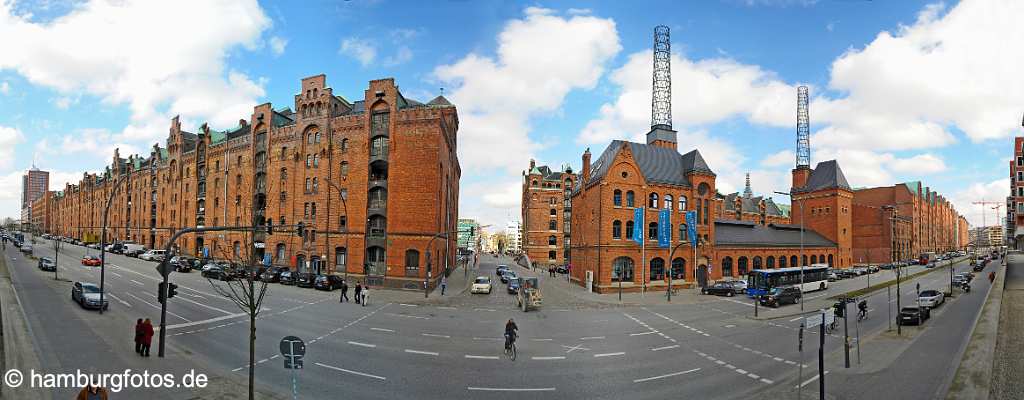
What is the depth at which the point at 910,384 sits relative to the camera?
16.5 metres

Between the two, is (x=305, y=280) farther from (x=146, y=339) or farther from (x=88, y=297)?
(x=146, y=339)

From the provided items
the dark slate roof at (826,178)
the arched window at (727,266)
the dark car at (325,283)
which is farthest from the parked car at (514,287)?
the dark slate roof at (826,178)

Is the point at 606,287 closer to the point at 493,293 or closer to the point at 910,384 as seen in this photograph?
the point at 493,293

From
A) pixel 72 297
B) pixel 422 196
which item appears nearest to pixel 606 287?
pixel 422 196

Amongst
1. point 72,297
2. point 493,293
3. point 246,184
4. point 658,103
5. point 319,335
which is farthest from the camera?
point 658,103

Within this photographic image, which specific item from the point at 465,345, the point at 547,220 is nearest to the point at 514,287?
the point at 465,345

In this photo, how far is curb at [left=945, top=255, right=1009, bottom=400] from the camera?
1566 cm

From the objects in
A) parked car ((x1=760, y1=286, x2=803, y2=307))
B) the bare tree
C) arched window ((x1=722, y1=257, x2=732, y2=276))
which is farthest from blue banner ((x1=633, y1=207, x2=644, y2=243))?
the bare tree

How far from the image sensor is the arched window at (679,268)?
164 feet

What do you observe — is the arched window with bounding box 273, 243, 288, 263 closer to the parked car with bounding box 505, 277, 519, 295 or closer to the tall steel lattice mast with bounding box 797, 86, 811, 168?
the parked car with bounding box 505, 277, 519, 295

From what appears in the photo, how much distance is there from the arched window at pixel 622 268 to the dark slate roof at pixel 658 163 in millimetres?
8349

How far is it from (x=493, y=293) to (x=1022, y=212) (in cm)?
8200

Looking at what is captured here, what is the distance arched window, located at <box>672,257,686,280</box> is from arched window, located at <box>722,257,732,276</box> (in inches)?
294

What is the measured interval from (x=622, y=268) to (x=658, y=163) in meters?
13.0
